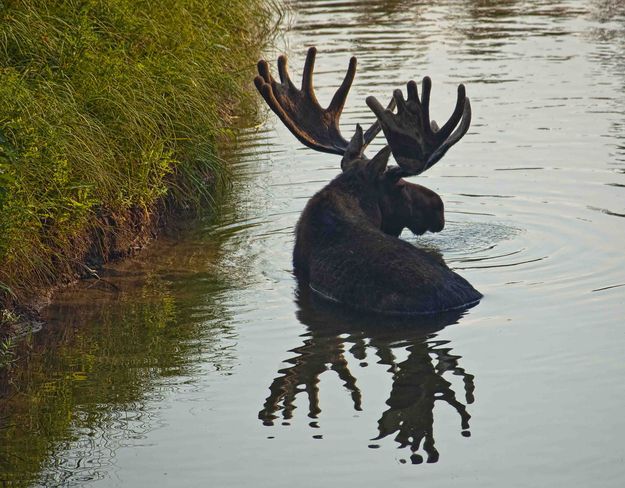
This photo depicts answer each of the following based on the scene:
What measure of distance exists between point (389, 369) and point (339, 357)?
0.38 m

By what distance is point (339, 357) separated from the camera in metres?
7.30

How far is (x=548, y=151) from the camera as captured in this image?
1239 cm

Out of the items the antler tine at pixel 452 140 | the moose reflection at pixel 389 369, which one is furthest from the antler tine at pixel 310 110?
the moose reflection at pixel 389 369

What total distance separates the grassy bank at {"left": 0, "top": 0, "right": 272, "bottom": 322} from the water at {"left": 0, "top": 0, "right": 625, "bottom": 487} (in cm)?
35

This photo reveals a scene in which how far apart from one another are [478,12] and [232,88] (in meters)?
11.7

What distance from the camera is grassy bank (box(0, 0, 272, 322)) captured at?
8188 mm

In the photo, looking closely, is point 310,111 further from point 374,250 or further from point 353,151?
point 374,250

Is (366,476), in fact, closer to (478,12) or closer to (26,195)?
(26,195)

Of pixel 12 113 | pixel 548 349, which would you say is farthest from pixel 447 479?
pixel 12 113

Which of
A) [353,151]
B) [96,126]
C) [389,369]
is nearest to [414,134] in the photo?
[353,151]

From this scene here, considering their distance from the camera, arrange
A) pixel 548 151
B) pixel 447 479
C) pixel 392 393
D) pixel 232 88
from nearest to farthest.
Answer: pixel 447 479
pixel 392 393
pixel 232 88
pixel 548 151

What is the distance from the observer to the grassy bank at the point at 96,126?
819cm

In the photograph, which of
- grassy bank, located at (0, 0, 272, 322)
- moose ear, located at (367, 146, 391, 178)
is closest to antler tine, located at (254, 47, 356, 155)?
moose ear, located at (367, 146, 391, 178)

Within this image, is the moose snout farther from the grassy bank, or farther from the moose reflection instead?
the grassy bank
